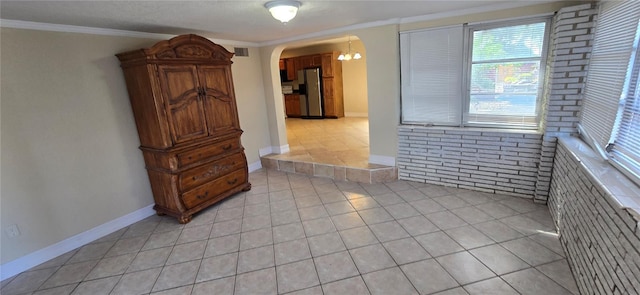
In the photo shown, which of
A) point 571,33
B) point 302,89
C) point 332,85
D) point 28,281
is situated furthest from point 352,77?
point 28,281

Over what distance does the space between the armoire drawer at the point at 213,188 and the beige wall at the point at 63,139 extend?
2.09 feet

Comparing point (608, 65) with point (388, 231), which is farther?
point (388, 231)

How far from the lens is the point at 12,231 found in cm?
239

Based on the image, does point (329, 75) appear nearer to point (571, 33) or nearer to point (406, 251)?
point (571, 33)

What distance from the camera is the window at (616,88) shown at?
1.73 metres

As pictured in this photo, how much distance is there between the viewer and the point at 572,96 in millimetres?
2656

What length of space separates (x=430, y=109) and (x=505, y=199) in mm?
1338

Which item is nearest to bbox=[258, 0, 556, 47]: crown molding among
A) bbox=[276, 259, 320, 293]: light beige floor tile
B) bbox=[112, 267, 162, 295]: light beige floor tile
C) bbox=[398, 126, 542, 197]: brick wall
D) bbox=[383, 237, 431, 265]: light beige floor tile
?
bbox=[398, 126, 542, 197]: brick wall

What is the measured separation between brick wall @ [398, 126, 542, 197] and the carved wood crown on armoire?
7.62 ft

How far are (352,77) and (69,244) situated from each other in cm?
695

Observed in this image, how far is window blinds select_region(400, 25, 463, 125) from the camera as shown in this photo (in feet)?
10.8

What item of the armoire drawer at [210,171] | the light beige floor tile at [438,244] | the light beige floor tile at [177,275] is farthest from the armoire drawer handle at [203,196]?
the light beige floor tile at [438,244]

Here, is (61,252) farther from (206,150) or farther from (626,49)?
(626,49)

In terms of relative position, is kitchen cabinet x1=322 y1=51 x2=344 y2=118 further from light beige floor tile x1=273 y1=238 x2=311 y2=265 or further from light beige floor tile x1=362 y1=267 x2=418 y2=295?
light beige floor tile x1=362 y1=267 x2=418 y2=295
